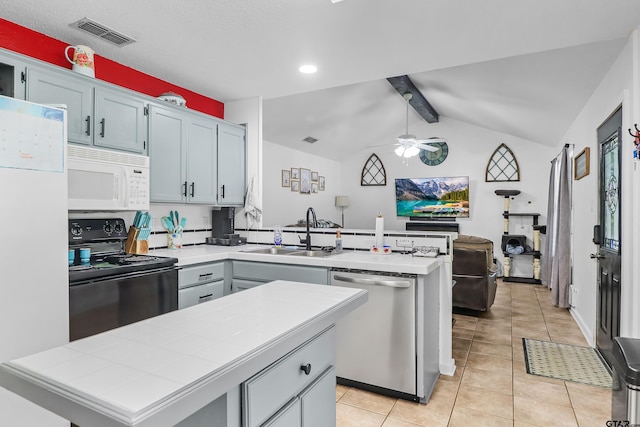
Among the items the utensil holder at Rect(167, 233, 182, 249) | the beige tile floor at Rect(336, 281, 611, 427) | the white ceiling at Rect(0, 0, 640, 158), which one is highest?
the white ceiling at Rect(0, 0, 640, 158)

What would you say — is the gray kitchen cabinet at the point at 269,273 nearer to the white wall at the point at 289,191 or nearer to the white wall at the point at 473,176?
the white wall at the point at 289,191

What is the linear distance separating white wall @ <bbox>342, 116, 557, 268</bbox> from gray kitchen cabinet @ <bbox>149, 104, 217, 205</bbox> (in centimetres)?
576

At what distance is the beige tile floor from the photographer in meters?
2.24

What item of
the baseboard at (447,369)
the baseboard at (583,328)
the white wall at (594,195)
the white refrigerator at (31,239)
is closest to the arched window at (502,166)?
the white wall at (594,195)

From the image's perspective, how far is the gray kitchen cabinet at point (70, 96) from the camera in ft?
7.18

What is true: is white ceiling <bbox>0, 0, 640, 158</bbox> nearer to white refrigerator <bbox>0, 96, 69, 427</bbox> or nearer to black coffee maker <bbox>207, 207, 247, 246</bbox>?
white refrigerator <bbox>0, 96, 69, 427</bbox>

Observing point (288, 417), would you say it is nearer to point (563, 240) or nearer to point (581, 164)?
point (581, 164)

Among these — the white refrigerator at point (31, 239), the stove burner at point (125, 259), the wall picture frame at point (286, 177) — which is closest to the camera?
the white refrigerator at point (31, 239)

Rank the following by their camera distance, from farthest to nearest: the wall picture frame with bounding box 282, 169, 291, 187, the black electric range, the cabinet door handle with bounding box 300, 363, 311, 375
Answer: the wall picture frame with bounding box 282, 169, 291, 187 → the black electric range → the cabinet door handle with bounding box 300, 363, 311, 375

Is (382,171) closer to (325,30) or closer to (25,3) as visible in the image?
(325,30)

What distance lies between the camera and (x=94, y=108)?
251 centimetres

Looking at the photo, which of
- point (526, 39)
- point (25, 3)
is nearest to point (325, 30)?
point (526, 39)

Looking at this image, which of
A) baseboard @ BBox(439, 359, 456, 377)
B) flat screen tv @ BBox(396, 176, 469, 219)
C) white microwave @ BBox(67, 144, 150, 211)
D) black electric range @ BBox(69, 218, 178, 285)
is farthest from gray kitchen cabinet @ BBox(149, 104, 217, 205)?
flat screen tv @ BBox(396, 176, 469, 219)

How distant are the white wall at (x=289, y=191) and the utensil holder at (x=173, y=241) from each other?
2.99 m
